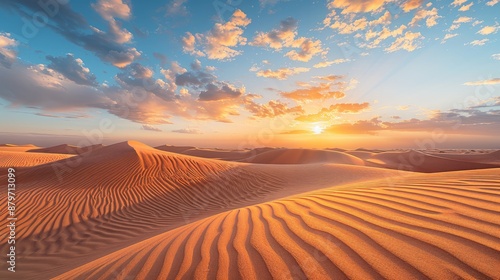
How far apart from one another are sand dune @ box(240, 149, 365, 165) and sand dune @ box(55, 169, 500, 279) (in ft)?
61.2

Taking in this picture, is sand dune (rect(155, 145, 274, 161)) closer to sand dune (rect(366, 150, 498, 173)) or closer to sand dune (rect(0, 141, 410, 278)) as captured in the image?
sand dune (rect(366, 150, 498, 173))

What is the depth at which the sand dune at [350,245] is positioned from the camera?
1541 millimetres

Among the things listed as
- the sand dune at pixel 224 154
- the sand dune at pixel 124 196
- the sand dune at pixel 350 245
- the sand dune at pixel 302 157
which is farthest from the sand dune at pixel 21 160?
the sand dune at pixel 350 245

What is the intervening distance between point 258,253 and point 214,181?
8115 millimetres

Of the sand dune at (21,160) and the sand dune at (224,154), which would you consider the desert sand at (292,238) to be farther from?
the sand dune at (224,154)

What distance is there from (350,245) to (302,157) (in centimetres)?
2167

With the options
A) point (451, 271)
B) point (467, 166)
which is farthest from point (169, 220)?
point (467, 166)

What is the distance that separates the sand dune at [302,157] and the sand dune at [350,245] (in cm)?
1867

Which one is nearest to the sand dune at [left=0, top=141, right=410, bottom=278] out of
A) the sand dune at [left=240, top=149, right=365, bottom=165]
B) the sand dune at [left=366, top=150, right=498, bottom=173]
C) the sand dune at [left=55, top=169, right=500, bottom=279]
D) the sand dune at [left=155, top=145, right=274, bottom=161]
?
the sand dune at [left=55, top=169, right=500, bottom=279]

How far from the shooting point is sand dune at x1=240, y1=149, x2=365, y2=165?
21.1 metres

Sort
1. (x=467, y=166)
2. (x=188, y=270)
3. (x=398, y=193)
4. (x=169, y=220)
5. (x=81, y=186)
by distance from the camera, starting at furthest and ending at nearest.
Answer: (x=467, y=166) < (x=81, y=186) < (x=169, y=220) < (x=398, y=193) < (x=188, y=270)

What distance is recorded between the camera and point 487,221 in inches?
77.7

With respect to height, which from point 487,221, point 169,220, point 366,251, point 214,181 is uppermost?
point 487,221

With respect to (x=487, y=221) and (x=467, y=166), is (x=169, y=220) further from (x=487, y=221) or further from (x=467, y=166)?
(x=467, y=166)
